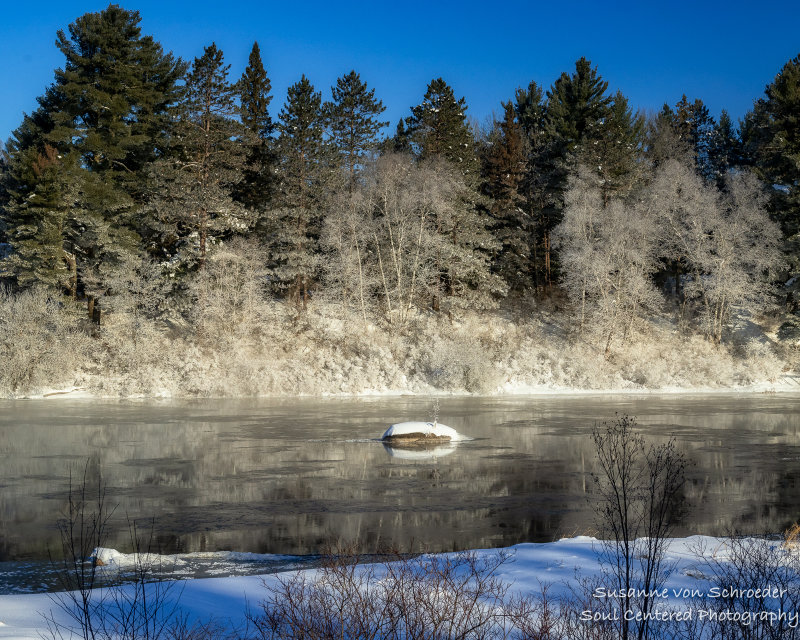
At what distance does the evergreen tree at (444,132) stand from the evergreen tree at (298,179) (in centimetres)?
696

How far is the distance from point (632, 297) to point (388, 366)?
15658mm

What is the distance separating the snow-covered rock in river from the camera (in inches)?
914

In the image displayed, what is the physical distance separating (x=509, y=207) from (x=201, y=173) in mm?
20541

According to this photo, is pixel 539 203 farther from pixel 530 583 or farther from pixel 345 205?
pixel 530 583

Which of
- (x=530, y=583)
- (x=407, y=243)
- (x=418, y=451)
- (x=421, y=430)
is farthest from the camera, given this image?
(x=407, y=243)

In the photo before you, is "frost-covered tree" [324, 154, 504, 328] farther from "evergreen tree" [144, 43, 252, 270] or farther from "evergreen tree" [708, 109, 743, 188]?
"evergreen tree" [708, 109, 743, 188]

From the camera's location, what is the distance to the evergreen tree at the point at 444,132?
50344 mm

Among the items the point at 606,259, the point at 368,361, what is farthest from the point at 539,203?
the point at 368,361

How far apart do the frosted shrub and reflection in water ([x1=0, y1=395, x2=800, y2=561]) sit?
20.2 feet

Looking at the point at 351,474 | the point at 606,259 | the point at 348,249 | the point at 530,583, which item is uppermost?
the point at 348,249

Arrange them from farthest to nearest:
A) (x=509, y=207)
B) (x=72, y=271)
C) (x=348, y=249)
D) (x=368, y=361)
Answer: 1. (x=509, y=207)
2. (x=348, y=249)
3. (x=72, y=271)
4. (x=368, y=361)

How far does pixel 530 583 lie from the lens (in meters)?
8.91

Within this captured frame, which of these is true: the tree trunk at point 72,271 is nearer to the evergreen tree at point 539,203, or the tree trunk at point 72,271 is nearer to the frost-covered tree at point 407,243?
the frost-covered tree at point 407,243

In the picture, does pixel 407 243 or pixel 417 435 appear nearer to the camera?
pixel 417 435
